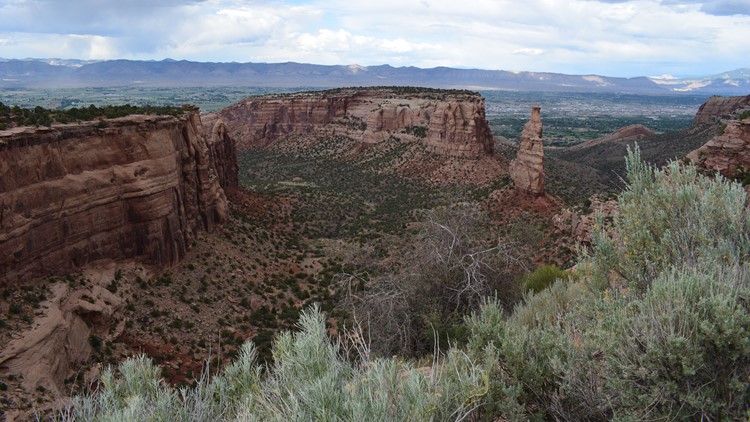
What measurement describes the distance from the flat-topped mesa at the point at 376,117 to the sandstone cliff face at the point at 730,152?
30.6 meters

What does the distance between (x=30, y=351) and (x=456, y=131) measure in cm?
4960

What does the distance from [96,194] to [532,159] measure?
30.0m

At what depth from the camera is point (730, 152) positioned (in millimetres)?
24656

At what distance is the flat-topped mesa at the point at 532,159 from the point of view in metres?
37.8

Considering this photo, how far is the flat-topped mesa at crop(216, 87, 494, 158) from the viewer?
57156mm

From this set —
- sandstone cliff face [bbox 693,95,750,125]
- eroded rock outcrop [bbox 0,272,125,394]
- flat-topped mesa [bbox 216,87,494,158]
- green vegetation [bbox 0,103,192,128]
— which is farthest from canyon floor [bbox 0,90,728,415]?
sandstone cliff face [bbox 693,95,750,125]

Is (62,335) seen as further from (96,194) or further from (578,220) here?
(578,220)

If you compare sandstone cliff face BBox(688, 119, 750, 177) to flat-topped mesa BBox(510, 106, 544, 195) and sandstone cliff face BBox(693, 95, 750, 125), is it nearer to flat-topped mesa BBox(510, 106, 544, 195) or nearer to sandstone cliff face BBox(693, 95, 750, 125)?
flat-topped mesa BBox(510, 106, 544, 195)

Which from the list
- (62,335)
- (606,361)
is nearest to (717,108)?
(606,361)

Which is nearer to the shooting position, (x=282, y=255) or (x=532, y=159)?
(x=282, y=255)

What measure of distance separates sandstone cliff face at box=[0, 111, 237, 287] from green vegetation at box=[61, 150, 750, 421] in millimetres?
10481

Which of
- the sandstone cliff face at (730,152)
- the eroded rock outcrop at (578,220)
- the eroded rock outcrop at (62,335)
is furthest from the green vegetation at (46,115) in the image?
the sandstone cliff face at (730,152)

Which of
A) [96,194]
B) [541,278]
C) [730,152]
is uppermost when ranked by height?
[730,152]

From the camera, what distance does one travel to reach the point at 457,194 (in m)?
45.9
